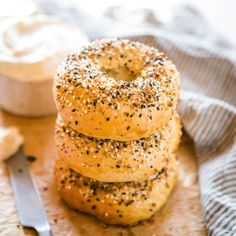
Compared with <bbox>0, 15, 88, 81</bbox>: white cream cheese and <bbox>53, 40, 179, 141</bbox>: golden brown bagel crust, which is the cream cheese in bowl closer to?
<bbox>0, 15, 88, 81</bbox>: white cream cheese

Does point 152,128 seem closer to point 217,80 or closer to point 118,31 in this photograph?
point 217,80

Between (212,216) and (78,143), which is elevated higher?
(78,143)

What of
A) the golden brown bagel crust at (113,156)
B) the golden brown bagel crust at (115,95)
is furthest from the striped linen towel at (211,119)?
the golden brown bagel crust at (115,95)

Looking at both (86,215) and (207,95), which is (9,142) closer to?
(86,215)

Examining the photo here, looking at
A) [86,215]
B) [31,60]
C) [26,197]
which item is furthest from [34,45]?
[86,215]

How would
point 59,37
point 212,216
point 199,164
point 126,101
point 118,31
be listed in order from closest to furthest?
point 126,101, point 212,216, point 199,164, point 59,37, point 118,31

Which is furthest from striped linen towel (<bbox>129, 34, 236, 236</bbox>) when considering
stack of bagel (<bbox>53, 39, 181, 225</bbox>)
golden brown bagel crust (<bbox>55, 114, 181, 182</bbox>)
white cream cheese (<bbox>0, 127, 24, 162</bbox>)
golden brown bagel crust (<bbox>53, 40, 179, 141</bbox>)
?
white cream cheese (<bbox>0, 127, 24, 162</bbox>)

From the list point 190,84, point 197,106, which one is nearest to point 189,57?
point 190,84
